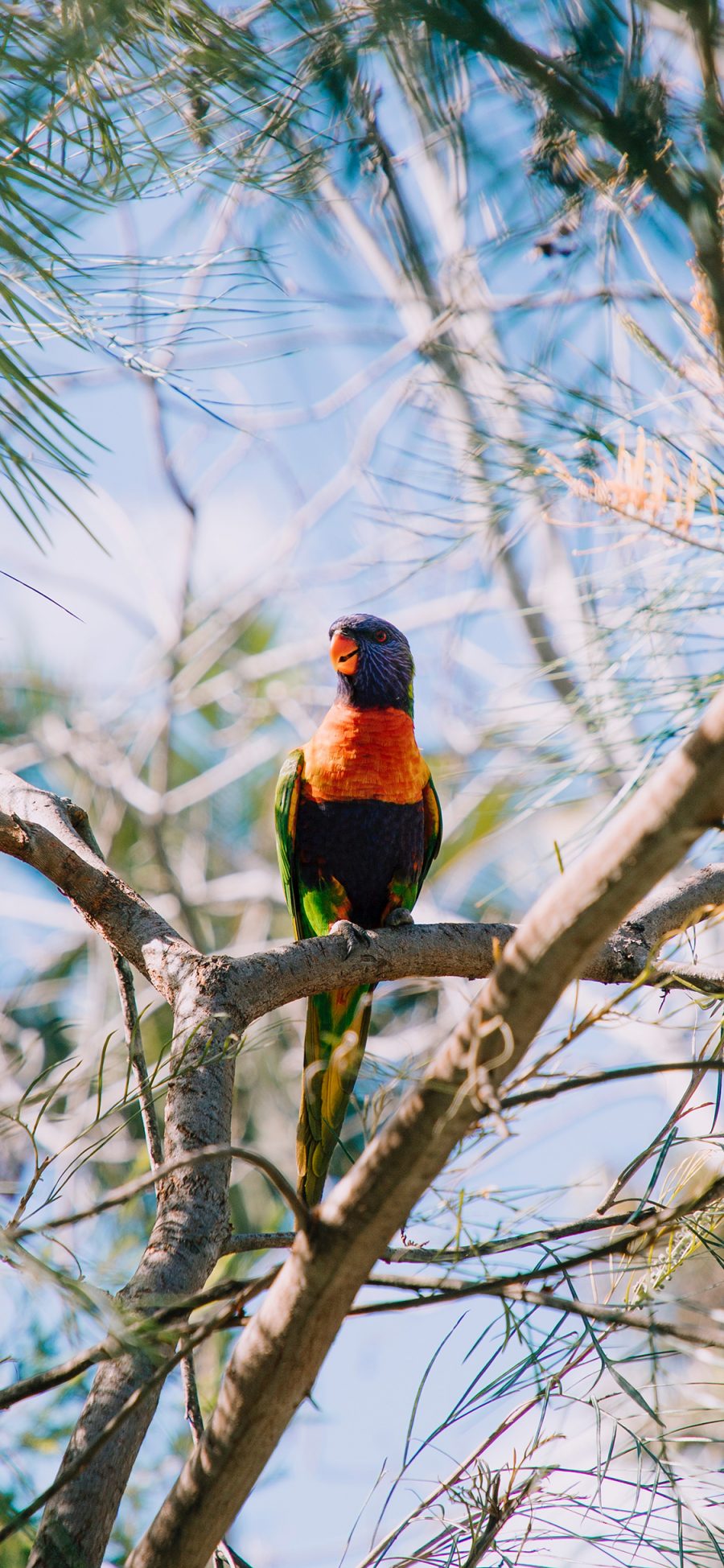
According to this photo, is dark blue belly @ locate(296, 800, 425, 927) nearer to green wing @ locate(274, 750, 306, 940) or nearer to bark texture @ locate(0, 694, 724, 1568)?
green wing @ locate(274, 750, 306, 940)

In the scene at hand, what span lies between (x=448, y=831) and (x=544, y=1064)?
11.9 ft

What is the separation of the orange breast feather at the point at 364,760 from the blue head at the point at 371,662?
58mm

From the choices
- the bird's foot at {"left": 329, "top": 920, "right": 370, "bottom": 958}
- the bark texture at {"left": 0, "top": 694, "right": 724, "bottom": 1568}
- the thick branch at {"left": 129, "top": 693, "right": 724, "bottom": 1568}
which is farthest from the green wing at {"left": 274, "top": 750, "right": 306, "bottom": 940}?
the thick branch at {"left": 129, "top": 693, "right": 724, "bottom": 1568}

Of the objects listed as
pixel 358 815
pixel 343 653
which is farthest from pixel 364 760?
pixel 343 653

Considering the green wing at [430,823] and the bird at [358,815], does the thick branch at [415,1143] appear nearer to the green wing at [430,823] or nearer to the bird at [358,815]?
the bird at [358,815]

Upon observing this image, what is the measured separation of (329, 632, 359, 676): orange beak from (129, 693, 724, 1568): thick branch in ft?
6.21

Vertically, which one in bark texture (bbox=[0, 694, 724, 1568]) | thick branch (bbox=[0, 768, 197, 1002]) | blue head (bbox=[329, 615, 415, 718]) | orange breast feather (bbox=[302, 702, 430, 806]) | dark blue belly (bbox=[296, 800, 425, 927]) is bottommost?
bark texture (bbox=[0, 694, 724, 1568])

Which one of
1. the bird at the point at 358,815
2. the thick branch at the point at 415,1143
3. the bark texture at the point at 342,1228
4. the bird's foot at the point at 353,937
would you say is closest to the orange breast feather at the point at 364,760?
the bird at the point at 358,815

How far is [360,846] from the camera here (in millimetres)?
2428

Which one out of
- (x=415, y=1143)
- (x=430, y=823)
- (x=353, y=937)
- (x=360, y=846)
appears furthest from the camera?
(x=430, y=823)

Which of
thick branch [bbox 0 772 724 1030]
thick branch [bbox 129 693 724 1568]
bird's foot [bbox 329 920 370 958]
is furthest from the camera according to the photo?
bird's foot [bbox 329 920 370 958]

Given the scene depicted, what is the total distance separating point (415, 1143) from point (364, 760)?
5.59 feet

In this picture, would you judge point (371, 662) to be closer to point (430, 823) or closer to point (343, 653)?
point (343, 653)

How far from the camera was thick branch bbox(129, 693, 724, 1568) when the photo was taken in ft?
2.37
